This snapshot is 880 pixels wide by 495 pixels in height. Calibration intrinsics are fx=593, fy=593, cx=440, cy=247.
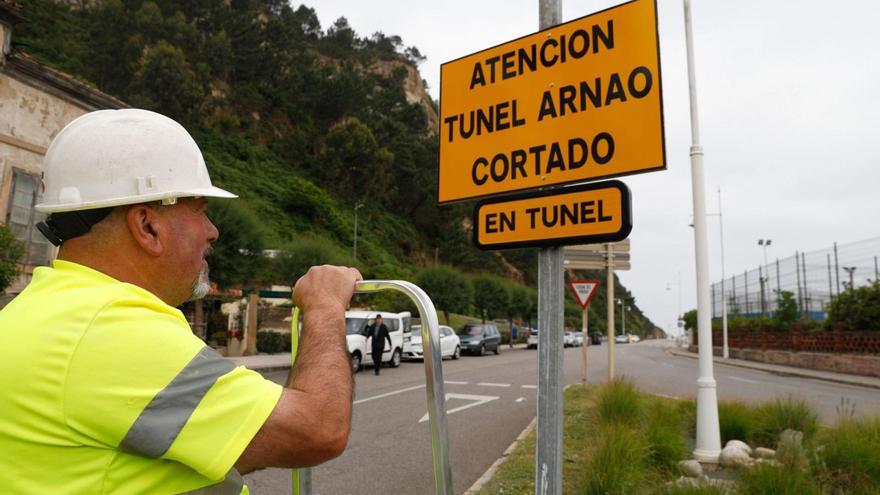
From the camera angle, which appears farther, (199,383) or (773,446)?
(773,446)

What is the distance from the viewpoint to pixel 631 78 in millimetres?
2422

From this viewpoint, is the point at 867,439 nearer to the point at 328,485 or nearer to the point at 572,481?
the point at 572,481

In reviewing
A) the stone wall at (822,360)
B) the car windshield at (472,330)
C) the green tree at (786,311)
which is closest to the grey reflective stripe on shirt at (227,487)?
the stone wall at (822,360)

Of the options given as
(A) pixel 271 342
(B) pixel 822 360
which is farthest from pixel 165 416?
(B) pixel 822 360

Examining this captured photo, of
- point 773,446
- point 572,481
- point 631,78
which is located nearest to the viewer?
point 631,78

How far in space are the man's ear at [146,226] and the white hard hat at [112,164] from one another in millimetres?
41

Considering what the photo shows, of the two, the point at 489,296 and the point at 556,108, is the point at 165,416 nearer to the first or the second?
the point at 556,108

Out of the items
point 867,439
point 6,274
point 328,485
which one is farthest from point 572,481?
point 6,274

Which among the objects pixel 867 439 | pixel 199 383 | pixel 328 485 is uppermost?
pixel 199 383

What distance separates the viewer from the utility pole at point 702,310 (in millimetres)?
6320

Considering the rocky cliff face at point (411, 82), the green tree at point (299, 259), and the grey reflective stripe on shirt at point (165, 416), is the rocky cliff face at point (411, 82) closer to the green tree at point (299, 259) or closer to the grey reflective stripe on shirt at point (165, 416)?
the green tree at point (299, 259)

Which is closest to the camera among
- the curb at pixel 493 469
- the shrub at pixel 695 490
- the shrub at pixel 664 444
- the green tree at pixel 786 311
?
the shrub at pixel 695 490

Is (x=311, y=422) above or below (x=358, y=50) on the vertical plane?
below

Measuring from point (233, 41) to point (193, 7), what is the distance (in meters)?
4.70
